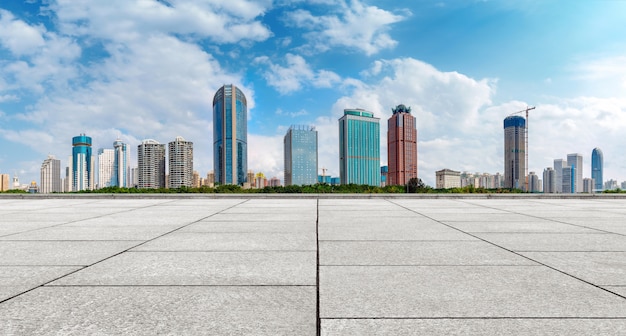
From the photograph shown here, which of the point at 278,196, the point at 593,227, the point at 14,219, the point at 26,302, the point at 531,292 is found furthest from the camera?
the point at 278,196

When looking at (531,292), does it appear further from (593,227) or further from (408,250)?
(593,227)

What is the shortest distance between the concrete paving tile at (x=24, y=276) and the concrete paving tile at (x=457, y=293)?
303 cm

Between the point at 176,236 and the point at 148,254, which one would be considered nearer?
the point at 148,254

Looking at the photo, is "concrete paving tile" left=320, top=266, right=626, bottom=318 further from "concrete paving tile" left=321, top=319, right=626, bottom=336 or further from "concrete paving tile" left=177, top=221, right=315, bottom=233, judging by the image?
"concrete paving tile" left=177, top=221, right=315, bottom=233

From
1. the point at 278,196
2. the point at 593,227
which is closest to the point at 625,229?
the point at 593,227

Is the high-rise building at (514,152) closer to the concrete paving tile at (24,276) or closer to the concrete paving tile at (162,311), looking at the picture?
the concrete paving tile at (162,311)

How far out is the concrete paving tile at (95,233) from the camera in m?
6.87

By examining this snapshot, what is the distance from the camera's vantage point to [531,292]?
A: 142 inches

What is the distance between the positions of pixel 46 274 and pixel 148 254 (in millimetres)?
1248

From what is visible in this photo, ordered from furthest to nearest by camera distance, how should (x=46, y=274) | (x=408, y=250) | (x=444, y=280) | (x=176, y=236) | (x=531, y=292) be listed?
(x=176, y=236) < (x=408, y=250) < (x=46, y=274) < (x=444, y=280) < (x=531, y=292)

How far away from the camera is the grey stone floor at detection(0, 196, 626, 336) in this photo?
2855 millimetres

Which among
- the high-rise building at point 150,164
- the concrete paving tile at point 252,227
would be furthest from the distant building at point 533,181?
the concrete paving tile at point 252,227

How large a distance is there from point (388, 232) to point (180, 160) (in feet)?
493

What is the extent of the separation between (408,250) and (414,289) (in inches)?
76.2
